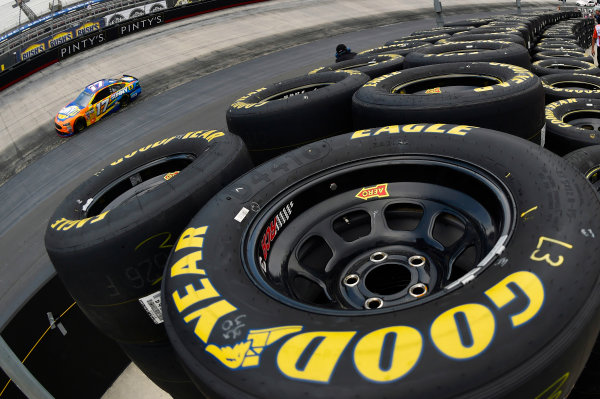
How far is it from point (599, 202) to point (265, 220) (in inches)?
68.6

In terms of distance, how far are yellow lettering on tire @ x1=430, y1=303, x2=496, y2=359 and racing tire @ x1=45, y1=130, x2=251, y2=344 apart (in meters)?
1.95

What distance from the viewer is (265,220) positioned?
2.64 m

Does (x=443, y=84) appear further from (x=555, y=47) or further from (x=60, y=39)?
(x=60, y=39)

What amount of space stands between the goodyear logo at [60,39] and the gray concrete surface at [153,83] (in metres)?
1.29

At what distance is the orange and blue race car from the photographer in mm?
14422

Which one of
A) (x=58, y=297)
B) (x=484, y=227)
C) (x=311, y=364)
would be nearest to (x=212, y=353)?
(x=311, y=364)

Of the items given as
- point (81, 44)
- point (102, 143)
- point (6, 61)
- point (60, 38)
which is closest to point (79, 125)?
point (102, 143)

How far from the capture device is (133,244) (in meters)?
2.91

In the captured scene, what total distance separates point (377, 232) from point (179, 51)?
22251mm

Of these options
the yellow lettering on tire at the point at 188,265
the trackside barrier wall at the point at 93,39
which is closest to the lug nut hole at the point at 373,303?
the yellow lettering on tire at the point at 188,265

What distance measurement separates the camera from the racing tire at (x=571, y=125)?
190 inches

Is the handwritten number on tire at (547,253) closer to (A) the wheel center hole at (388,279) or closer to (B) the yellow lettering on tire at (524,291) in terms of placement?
(B) the yellow lettering on tire at (524,291)

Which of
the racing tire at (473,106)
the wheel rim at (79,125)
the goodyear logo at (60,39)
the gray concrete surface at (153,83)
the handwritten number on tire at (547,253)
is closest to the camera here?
the handwritten number on tire at (547,253)

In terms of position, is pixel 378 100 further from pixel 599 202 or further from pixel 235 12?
pixel 235 12
